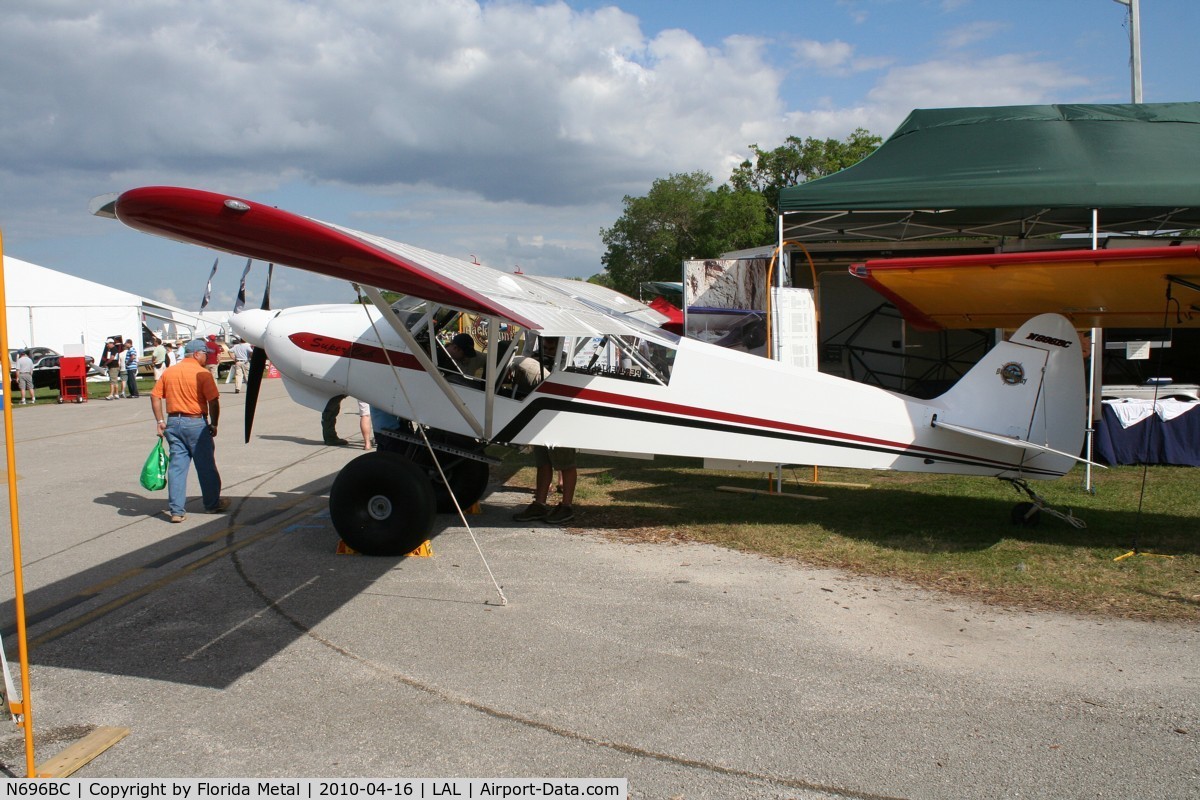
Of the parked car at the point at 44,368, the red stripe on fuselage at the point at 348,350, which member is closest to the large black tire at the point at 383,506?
the red stripe on fuselage at the point at 348,350

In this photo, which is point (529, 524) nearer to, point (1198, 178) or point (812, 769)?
point (812, 769)

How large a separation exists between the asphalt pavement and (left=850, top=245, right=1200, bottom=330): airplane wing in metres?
2.56

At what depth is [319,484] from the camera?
31.9ft

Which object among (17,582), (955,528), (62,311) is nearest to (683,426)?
(955,528)

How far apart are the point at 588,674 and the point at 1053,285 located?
16.1 ft

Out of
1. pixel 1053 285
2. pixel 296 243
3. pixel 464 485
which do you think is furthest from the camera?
pixel 464 485

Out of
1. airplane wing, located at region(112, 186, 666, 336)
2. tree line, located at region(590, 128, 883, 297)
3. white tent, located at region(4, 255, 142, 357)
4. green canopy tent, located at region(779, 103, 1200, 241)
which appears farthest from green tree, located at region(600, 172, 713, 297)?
airplane wing, located at region(112, 186, 666, 336)

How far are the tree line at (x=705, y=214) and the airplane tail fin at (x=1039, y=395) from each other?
29.1 m

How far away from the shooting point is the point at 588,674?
430 cm

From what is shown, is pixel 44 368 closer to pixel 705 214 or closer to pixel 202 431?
pixel 202 431

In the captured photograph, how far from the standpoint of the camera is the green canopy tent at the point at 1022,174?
919 cm

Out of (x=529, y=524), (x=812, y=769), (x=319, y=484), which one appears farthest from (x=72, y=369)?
(x=812, y=769)

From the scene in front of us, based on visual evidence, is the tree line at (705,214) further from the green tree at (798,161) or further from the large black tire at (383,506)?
the large black tire at (383,506)

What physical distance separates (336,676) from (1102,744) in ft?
11.8
